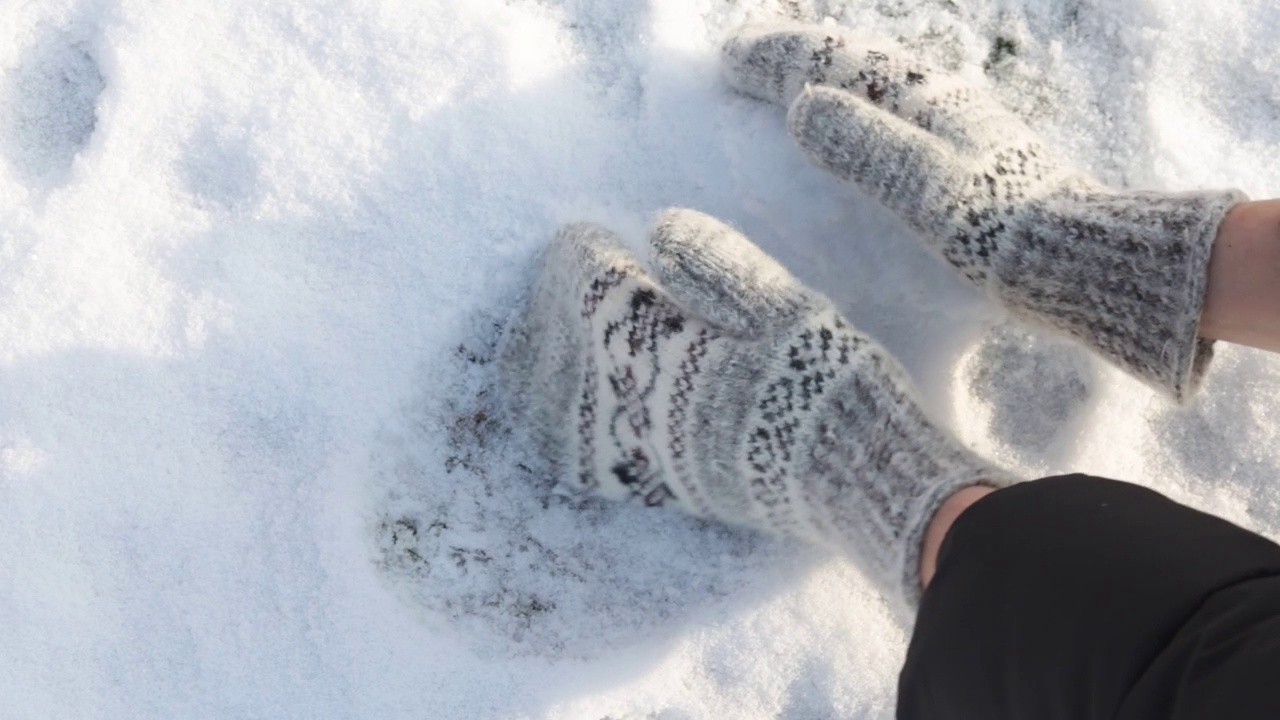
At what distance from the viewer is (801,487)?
3.10 ft

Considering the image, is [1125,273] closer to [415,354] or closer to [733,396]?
[733,396]

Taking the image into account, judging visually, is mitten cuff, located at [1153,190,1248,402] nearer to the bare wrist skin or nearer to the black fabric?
the bare wrist skin

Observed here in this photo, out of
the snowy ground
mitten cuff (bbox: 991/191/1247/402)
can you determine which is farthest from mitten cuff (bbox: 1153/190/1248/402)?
the snowy ground

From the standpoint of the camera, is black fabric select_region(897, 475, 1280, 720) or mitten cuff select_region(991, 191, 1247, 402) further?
mitten cuff select_region(991, 191, 1247, 402)

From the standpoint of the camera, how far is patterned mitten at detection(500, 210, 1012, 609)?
892 mm

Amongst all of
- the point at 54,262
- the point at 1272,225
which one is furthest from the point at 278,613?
the point at 1272,225

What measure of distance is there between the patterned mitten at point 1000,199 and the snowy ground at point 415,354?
0.26ft

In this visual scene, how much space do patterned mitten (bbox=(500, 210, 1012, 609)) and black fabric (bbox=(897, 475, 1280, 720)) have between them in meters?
0.14

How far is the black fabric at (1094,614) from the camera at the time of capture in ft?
1.71

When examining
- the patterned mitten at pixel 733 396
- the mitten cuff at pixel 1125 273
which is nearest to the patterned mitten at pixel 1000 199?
the mitten cuff at pixel 1125 273

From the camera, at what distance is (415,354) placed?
3.31 ft

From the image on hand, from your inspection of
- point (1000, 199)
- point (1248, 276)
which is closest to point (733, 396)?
point (1000, 199)

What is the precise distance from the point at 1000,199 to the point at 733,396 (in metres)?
0.35

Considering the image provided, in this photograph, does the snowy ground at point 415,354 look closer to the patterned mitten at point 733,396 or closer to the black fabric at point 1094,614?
the patterned mitten at point 733,396
